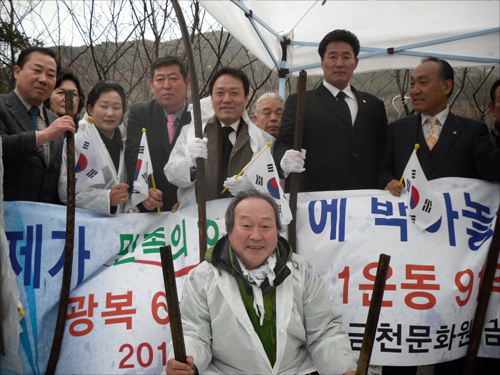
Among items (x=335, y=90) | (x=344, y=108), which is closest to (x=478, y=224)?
(x=344, y=108)

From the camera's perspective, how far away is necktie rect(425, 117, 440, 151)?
3186 mm

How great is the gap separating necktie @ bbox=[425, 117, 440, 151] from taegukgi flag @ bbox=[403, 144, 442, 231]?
370 mm

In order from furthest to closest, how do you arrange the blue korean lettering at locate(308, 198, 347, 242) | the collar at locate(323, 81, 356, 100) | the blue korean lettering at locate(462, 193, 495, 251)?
1. the collar at locate(323, 81, 356, 100)
2. the blue korean lettering at locate(308, 198, 347, 242)
3. the blue korean lettering at locate(462, 193, 495, 251)

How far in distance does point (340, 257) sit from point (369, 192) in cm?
53

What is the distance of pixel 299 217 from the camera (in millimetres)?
3123

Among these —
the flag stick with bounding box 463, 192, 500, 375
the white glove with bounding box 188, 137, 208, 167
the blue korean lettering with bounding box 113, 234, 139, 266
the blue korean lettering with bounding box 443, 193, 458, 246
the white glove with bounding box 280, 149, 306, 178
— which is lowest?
the flag stick with bounding box 463, 192, 500, 375

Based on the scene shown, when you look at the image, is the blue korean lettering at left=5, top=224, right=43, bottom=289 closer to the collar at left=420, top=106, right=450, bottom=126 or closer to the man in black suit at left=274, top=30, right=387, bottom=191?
the man in black suit at left=274, top=30, right=387, bottom=191

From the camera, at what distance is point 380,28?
4.90 m

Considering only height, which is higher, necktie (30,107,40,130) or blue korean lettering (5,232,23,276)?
necktie (30,107,40,130)

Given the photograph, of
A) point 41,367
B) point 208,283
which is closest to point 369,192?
point 208,283

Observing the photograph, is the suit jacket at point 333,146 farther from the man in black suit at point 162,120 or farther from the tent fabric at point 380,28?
the tent fabric at point 380,28

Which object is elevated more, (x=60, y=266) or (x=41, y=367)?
(x=60, y=266)

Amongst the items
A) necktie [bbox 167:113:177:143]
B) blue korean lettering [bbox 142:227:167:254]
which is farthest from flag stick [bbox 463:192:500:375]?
necktie [bbox 167:113:177:143]

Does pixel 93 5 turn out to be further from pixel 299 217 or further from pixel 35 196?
pixel 299 217
